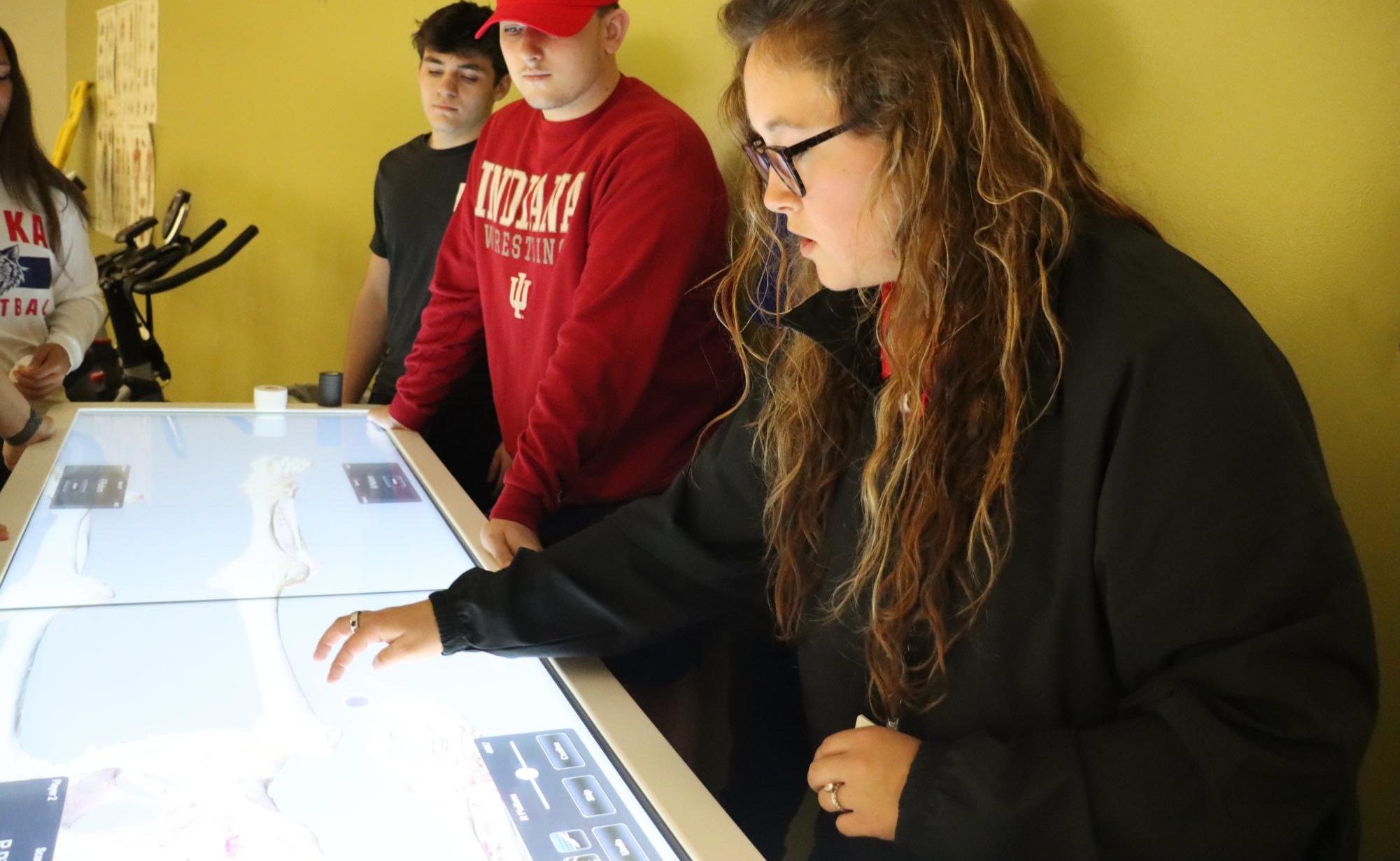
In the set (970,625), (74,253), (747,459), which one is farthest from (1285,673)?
(74,253)

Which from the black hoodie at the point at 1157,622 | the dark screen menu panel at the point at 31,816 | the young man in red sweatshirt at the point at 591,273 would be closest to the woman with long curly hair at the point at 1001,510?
the black hoodie at the point at 1157,622

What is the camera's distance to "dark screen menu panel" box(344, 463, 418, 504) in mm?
1728

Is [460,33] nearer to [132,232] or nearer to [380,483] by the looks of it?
[380,483]

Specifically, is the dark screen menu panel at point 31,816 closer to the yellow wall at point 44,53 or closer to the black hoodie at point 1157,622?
the black hoodie at point 1157,622

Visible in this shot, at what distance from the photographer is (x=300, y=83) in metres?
4.12

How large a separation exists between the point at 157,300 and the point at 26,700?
16.7 feet

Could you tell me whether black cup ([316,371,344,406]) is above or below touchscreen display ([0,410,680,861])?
below

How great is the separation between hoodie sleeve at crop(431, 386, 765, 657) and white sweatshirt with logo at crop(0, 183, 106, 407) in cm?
155

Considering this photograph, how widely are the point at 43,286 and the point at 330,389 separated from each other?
25.5 inches

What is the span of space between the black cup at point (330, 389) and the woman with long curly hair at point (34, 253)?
19.1 inches

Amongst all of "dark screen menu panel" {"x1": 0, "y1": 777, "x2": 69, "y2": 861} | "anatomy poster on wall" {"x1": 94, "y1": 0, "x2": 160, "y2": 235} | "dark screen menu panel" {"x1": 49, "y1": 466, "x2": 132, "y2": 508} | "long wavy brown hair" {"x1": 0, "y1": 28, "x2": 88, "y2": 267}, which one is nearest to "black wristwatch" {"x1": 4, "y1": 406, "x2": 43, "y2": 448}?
"dark screen menu panel" {"x1": 49, "y1": 466, "x2": 132, "y2": 508}

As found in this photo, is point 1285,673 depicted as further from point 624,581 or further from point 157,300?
point 157,300

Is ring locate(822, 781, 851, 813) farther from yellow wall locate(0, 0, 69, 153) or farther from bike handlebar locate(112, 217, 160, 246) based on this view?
yellow wall locate(0, 0, 69, 153)

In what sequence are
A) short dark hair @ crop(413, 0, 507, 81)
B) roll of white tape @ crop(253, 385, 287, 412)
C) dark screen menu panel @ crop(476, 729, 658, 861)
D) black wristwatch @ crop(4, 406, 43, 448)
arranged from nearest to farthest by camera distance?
dark screen menu panel @ crop(476, 729, 658, 861), black wristwatch @ crop(4, 406, 43, 448), roll of white tape @ crop(253, 385, 287, 412), short dark hair @ crop(413, 0, 507, 81)
